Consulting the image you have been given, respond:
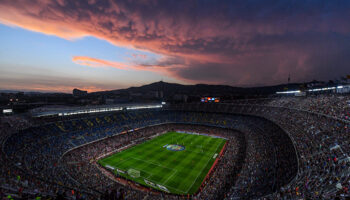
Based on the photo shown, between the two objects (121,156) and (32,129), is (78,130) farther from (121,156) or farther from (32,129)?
(121,156)

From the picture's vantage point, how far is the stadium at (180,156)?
1630cm

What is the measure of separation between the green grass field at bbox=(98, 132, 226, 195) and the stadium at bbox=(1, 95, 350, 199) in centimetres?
19

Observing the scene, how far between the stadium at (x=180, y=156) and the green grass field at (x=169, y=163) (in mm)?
185

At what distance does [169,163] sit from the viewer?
3347cm

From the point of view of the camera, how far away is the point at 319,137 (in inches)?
880

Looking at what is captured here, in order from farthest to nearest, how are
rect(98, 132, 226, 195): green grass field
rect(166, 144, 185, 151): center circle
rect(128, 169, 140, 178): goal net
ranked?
rect(166, 144, 185, 151): center circle < rect(128, 169, 140, 178): goal net < rect(98, 132, 226, 195): green grass field

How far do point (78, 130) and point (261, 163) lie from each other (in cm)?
4269

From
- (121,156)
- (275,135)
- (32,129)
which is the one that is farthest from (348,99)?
(32,129)

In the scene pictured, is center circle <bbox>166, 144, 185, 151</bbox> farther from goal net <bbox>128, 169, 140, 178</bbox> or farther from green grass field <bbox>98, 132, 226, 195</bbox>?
goal net <bbox>128, 169, 140, 178</bbox>

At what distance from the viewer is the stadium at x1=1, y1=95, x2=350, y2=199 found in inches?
642

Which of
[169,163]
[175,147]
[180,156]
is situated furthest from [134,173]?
[175,147]

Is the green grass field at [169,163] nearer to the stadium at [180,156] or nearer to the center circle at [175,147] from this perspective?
the stadium at [180,156]

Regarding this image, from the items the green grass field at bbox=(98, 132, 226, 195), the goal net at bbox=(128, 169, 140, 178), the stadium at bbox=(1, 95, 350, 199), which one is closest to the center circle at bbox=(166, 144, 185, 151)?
the stadium at bbox=(1, 95, 350, 199)

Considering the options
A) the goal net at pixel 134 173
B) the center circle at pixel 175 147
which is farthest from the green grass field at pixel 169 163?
the center circle at pixel 175 147
